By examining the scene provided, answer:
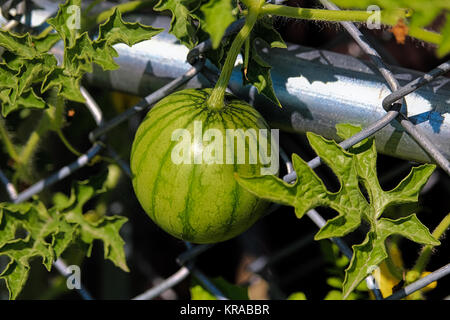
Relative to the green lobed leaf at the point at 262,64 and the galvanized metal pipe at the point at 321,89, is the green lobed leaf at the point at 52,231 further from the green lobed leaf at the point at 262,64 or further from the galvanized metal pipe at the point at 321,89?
the green lobed leaf at the point at 262,64

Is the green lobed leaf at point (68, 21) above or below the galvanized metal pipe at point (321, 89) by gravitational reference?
above

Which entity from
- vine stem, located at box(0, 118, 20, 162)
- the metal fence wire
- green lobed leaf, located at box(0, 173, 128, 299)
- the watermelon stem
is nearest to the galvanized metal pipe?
the metal fence wire

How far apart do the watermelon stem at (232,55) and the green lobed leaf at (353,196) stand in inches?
8.7

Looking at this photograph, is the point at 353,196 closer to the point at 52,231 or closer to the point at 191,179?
the point at 191,179

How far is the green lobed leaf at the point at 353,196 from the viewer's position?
39.5 inches

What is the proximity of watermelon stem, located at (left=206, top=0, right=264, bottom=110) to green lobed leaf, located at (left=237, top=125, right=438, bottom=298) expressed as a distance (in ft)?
0.73

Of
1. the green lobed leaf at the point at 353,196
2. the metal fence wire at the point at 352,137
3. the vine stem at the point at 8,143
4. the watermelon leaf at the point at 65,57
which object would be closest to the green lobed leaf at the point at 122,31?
the watermelon leaf at the point at 65,57

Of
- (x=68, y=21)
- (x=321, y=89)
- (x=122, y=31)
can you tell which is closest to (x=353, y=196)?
(x=321, y=89)

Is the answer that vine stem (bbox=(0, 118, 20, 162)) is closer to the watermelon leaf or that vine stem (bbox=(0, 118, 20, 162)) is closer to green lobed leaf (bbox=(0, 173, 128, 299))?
green lobed leaf (bbox=(0, 173, 128, 299))

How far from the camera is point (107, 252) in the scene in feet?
4.56

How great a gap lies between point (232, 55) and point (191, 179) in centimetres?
27

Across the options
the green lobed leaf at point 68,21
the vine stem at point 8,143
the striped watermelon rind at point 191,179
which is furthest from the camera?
the vine stem at point 8,143
